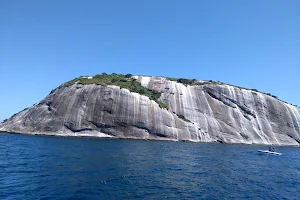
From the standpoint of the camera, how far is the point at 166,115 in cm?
8875

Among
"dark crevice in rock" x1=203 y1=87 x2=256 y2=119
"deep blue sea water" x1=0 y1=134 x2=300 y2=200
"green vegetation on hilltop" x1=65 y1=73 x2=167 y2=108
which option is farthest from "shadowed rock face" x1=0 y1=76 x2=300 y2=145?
"deep blue sea water" x1=0 y1=134 x2=300 y2=200

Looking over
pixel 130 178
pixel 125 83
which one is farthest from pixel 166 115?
pixel 130 178

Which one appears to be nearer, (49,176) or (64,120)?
(49,176)

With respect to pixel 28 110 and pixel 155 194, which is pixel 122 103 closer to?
pixel 28 110

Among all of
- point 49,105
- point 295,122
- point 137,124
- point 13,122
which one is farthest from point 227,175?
point 295,122

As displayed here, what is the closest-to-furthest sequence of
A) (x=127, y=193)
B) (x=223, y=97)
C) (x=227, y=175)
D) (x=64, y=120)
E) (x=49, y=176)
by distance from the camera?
(x=127, y=193), (x=49, y=176), (x=227, y=175), (x=64, y=120), (x=223, y=97)

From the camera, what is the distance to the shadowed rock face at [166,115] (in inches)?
3236

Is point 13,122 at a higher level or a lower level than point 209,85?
lower

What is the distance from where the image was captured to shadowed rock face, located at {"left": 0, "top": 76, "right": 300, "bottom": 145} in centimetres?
8219

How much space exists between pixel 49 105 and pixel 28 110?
8.28m

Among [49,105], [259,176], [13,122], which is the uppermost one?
[49,105]

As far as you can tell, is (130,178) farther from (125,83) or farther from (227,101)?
(227,101)

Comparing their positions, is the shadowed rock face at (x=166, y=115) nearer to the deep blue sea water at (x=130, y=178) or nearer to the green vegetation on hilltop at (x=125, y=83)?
the green vegetation on hilltop at (x=125, y=83)

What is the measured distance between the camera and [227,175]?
120 feet
